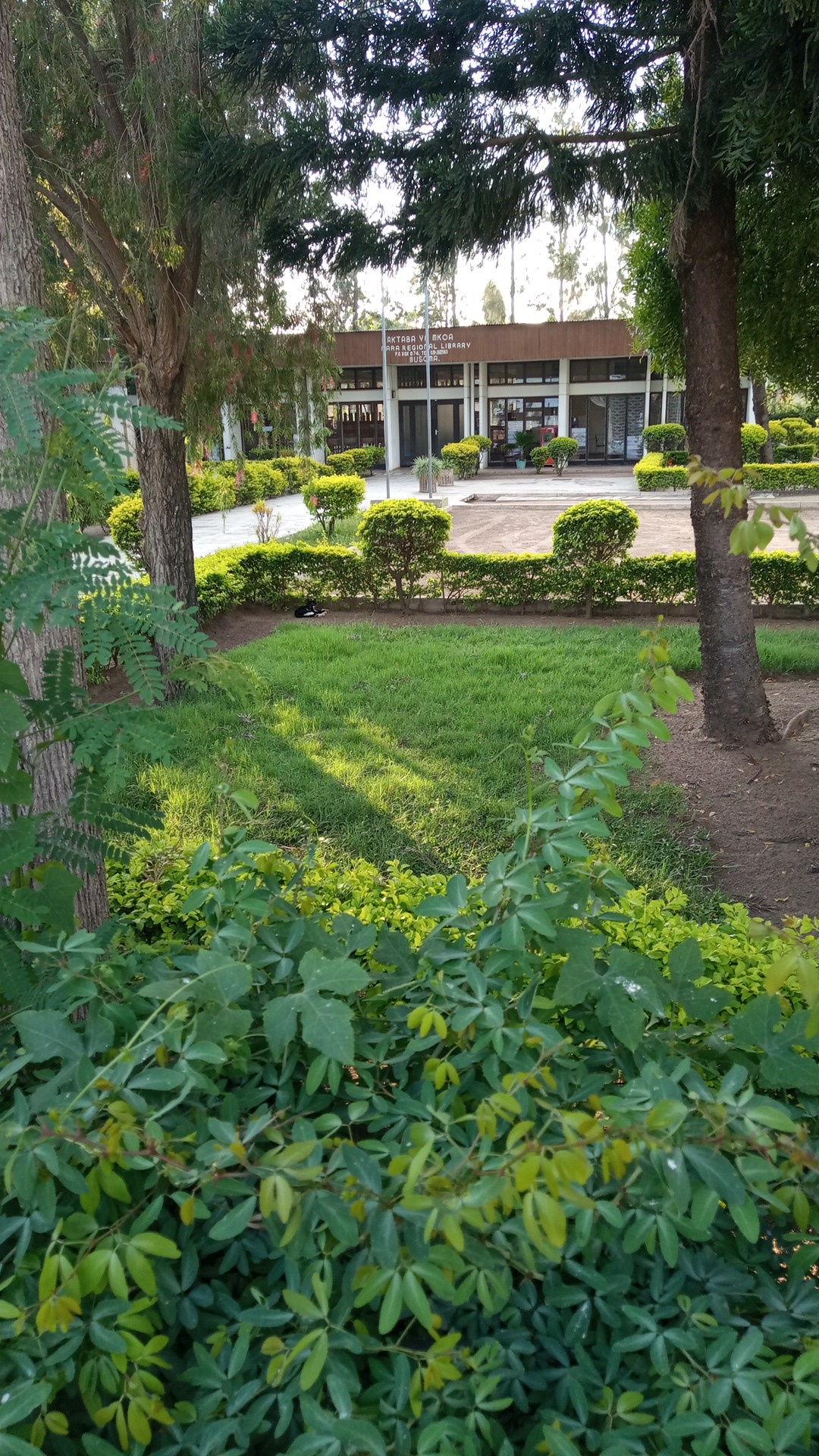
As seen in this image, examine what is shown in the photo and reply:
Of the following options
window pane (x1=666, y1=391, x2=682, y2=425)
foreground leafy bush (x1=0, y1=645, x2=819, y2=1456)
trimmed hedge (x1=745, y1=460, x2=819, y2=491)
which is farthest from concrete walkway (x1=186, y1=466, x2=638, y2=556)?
foreground leafy bush (x1=0, y1=645, x2=819, y2=1456)

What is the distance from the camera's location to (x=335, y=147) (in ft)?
17.5

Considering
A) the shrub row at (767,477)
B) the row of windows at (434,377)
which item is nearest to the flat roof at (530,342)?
the row of windows at (434,377)

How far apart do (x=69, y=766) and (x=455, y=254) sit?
13.1ft

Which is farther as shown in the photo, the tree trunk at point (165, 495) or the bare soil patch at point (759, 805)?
the tree trunk at point (165, 495)

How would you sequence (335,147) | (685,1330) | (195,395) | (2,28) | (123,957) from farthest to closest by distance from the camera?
(195,395) < (335,147) < (2,28) < (123,957) < (685,1330)

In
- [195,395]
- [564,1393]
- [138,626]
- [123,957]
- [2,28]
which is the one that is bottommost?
[564,1393]

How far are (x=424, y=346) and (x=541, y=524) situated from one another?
10.3 m

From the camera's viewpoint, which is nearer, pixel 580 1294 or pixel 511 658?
pixel 580 1294

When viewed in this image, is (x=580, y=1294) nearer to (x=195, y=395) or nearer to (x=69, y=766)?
(x=69, y=766)

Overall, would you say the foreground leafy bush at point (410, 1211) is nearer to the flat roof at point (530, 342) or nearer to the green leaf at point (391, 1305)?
the green leaf at point (391, 1305)

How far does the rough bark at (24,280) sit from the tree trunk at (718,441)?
153 inches

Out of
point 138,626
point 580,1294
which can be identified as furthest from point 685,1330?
point 138,626

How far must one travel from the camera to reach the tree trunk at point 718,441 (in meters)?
5.93

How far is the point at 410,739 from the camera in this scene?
22.6ft
